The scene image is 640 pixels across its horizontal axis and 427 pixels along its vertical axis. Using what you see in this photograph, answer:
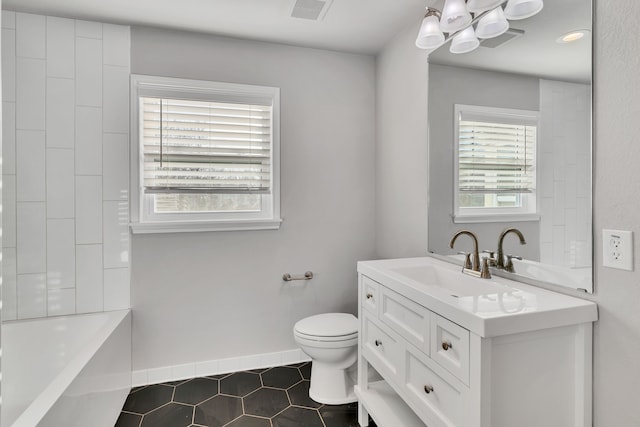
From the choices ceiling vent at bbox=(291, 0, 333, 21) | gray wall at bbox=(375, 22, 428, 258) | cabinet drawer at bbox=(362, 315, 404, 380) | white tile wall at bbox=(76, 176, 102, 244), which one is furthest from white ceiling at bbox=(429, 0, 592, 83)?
white tile wall at bbox=(76, 176, 102, 244)

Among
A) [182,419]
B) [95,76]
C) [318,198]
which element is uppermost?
[95,76]

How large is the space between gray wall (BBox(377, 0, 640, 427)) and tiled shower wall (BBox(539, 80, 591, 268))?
0.04 m

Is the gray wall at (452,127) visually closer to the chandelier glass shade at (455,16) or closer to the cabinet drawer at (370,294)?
the chandelier glass shade at (455,16)

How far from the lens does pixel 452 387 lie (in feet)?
4.31

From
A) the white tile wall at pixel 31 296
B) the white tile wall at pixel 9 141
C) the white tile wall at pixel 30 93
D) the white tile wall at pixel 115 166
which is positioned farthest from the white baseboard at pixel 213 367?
the white tile wall at pixel 30 93

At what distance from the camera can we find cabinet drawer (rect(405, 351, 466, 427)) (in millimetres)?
1297

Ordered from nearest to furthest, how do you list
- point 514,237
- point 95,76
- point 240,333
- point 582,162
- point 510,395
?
point 510,395
point 582,162
point 514,237
point 95,76
point 240,333

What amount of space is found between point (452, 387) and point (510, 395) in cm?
18

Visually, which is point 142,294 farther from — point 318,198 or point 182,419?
point 318,198

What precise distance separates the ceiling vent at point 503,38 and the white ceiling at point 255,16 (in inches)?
21.9

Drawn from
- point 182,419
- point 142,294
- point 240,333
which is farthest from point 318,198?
point 182,419

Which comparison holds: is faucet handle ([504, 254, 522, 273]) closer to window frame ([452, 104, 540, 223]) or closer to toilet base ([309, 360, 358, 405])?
window frame ([452, 104, 540, 223])

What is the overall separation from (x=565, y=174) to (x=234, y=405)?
2071mm

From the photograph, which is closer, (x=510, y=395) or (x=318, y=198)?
(x=510, y=395)
